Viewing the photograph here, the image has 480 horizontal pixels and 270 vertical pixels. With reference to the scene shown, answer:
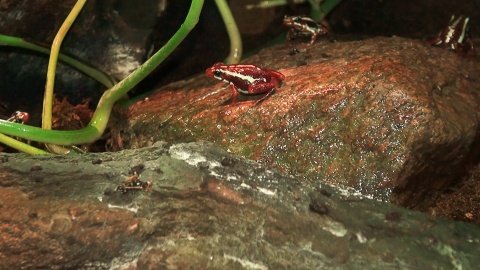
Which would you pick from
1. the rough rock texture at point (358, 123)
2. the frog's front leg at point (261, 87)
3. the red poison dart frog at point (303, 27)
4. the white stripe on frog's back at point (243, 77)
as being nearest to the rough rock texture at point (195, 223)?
the rough rock texture at point (358, 123)

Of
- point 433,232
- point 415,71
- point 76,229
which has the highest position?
point 415,71

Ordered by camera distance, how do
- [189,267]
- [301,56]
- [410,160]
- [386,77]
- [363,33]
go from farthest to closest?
1. [363,33]
2. [301,56]
3. [386,77]
4. [410,160]
5. [189,267]

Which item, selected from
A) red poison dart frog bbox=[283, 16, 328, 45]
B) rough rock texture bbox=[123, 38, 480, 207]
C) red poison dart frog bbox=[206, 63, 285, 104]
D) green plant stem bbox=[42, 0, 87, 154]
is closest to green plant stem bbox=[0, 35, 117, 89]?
green plant stem bbox=[42, 0, 87, 154]

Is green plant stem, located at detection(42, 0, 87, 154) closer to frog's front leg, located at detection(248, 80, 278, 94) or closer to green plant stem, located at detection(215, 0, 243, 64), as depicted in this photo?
green plant stem, located at detection(215, 0, 243, 64)

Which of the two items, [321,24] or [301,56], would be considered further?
[321,24]

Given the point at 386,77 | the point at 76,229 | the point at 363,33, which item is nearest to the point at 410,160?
the point at 386,77

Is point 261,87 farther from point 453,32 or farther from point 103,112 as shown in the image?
point 453,32

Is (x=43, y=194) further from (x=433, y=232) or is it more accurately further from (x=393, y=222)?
(x=433, y=232)
